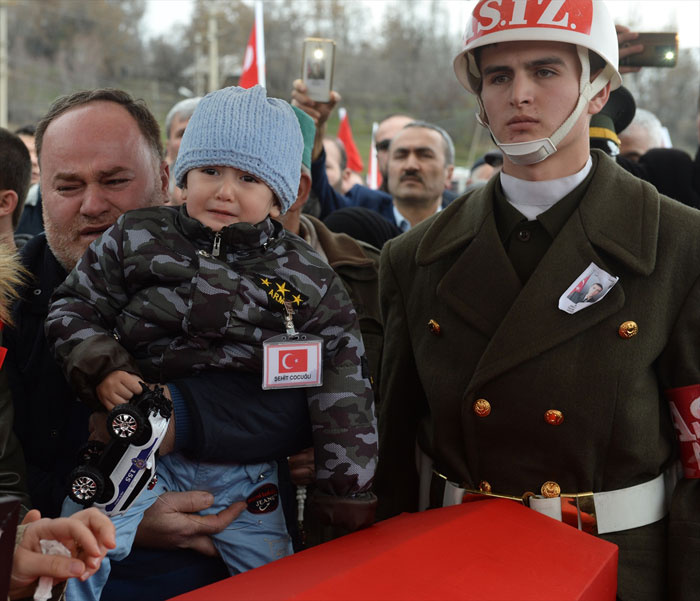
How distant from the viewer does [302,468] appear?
2.53 m

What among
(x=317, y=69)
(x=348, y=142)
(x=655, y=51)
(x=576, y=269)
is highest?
(x=655, y=51)

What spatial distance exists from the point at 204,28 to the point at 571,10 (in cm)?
4279

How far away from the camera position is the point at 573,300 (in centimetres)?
229

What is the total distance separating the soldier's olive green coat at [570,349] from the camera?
2.24 metres

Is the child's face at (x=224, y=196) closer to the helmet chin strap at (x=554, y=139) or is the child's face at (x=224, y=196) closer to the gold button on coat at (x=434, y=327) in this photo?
the gold button on coat at (x=434, y=327)

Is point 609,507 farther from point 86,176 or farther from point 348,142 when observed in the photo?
point 348,142

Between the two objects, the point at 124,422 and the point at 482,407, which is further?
the point at 482,407

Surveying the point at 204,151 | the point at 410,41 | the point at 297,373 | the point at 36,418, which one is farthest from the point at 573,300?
the point at 410,41

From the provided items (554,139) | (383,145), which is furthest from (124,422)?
(383,145)

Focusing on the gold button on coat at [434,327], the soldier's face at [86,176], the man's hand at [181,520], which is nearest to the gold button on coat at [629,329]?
the gold button on coat at [434,327]

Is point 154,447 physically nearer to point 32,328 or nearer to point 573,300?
point 32,328

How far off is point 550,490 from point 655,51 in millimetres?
2118

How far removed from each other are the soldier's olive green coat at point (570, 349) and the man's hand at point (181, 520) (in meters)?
0.73

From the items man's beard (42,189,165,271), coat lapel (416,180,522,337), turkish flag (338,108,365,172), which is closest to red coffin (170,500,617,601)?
coat lapel (416,180,522,337)
